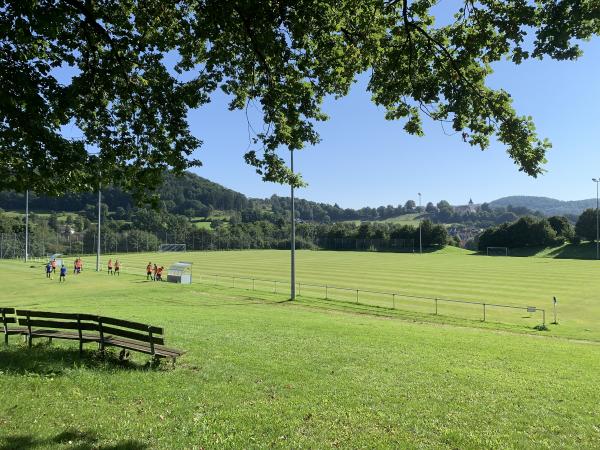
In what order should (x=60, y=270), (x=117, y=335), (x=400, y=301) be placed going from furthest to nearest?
(x=60, y=270) < (x=400, y=301) < (x=117, y=335)

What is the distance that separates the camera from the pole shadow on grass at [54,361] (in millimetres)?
9098

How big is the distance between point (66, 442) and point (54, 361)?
4.62m

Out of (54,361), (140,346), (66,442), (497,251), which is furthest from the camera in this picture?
(497,251)

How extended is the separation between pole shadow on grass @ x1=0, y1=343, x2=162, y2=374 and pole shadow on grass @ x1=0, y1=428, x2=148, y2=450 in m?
3.14

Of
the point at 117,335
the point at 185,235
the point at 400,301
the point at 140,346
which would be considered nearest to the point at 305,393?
the point at 140,346

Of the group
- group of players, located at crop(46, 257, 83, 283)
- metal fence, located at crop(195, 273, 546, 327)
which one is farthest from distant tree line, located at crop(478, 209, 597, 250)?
group of players, located at crop(46, 257, 83, 283)

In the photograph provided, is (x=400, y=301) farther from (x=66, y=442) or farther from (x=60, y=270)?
(x=60, y=270)

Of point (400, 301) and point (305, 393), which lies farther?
point (400, 301)

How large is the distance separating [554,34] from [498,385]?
658 cm

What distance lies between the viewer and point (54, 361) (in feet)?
31.9

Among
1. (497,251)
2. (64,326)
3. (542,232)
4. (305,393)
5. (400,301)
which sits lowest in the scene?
(400,301)

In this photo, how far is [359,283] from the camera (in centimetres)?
4462

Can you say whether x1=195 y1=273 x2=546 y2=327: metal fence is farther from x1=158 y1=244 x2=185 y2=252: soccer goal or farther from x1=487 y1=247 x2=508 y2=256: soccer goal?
x1=158 y1=244 x2=185 y2=252: soccer goal

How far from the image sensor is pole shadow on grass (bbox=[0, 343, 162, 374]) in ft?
29.9
